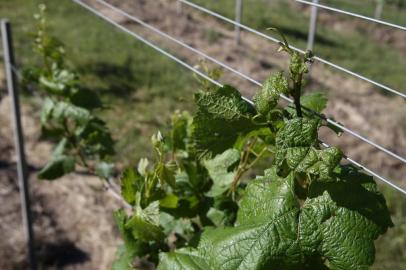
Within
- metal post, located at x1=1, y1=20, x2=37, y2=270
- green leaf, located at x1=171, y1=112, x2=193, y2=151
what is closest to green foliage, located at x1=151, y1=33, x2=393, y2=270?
green leaf, located at x1=171, y1=112, x2=193, y2=151

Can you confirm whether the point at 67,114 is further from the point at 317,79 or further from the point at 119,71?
the point at 317,79

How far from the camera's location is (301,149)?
0.89 m

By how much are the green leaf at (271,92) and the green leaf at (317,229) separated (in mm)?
121

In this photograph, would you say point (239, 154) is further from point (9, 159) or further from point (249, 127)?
point (9, 159)

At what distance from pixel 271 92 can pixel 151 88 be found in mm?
4742

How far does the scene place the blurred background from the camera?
3291 mm

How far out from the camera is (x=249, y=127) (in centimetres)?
104

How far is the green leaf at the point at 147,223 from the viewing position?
3.84 feet

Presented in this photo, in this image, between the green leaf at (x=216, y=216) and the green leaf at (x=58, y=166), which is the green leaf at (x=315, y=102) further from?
the green leaf at (x=58, y=166)

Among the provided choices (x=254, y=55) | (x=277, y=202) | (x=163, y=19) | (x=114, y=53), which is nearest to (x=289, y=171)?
(x=277, y=202)

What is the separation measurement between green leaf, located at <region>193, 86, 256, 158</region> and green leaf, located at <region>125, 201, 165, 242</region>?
19cm

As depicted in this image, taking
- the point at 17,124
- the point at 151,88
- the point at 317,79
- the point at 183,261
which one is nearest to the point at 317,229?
the point at 183,261

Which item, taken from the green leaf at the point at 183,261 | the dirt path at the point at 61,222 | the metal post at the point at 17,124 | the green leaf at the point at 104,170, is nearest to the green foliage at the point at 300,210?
the green leaf at the point at 183,261

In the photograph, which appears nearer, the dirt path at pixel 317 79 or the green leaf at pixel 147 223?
the green leaf at pixel 147 223
